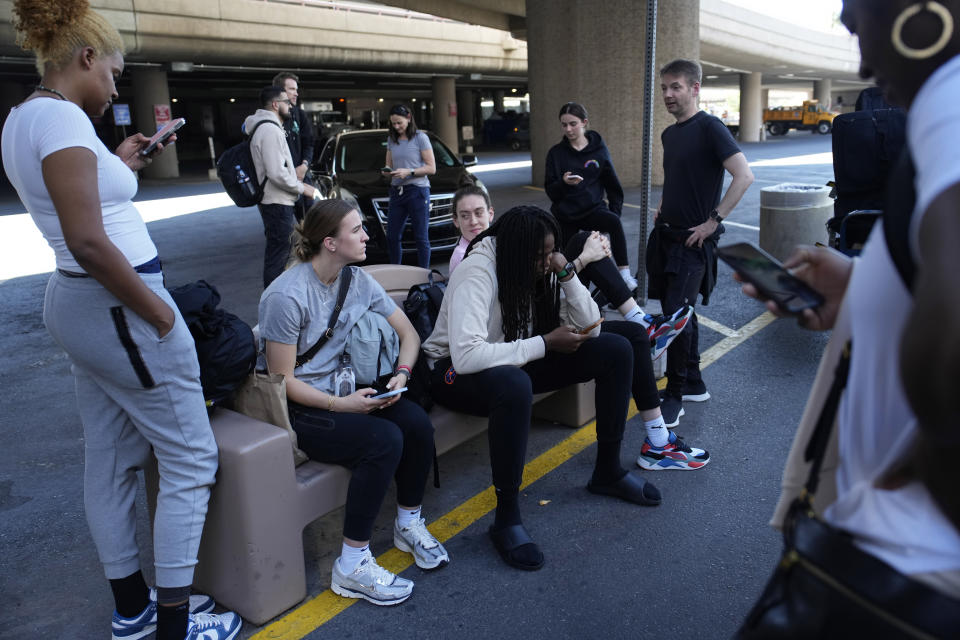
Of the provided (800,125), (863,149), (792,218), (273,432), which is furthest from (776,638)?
(800,125)

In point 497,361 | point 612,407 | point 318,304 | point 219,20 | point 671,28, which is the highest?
point 219,20

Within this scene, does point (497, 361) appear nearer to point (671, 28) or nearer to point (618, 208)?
point (618, 208)

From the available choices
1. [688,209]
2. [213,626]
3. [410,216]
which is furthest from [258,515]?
[410,216]

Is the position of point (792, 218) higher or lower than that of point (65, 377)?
higher

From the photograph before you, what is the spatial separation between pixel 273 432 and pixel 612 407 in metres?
1.49

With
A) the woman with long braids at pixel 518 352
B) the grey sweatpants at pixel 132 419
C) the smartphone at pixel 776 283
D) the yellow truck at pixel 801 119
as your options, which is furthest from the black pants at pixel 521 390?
the yellow truck at pixel 801 119

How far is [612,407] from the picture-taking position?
131 inches

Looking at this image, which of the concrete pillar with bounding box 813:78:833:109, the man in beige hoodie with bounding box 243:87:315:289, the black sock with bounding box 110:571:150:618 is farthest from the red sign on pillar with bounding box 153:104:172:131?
the concrete pillar with bounding box 813:78:833:109

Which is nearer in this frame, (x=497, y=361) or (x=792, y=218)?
(x=497, y=361)

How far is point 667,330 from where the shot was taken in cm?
410

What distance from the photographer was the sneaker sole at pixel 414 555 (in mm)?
2910

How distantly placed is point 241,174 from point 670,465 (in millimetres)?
4380

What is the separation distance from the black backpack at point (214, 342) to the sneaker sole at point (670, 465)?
1.97m

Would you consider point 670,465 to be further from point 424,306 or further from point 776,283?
point 776,283
